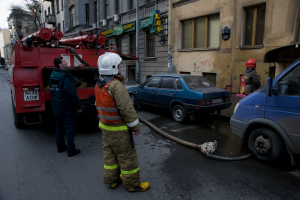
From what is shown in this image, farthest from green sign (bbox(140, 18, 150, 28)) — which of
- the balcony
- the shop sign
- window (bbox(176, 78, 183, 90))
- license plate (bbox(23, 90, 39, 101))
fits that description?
the balcony

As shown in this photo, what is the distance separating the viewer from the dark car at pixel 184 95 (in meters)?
6.10

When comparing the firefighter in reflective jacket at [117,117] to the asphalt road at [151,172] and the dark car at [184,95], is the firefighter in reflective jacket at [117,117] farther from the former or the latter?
the dark car at [184,95]

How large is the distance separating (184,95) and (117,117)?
155 inches

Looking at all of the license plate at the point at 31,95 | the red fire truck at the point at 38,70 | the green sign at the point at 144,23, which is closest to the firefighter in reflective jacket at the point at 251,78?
the red fire truck at the point at 38,70

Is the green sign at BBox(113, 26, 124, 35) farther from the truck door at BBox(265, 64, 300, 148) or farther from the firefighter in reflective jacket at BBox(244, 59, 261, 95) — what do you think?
the truck door at BBox(265, 64, 300, 148)

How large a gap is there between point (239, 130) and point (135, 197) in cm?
251

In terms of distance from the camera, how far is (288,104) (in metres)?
3.42

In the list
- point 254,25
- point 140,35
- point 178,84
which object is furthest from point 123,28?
point 178,84

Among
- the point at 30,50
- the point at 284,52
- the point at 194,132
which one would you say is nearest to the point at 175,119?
the point at 194,132

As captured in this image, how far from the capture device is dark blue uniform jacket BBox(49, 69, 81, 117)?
399cm

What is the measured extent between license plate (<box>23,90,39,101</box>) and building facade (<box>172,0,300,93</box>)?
27.9ft

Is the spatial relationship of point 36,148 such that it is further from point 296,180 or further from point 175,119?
point 296,180

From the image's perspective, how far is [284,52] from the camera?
5.25m

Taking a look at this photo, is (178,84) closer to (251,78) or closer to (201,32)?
(251,78)
